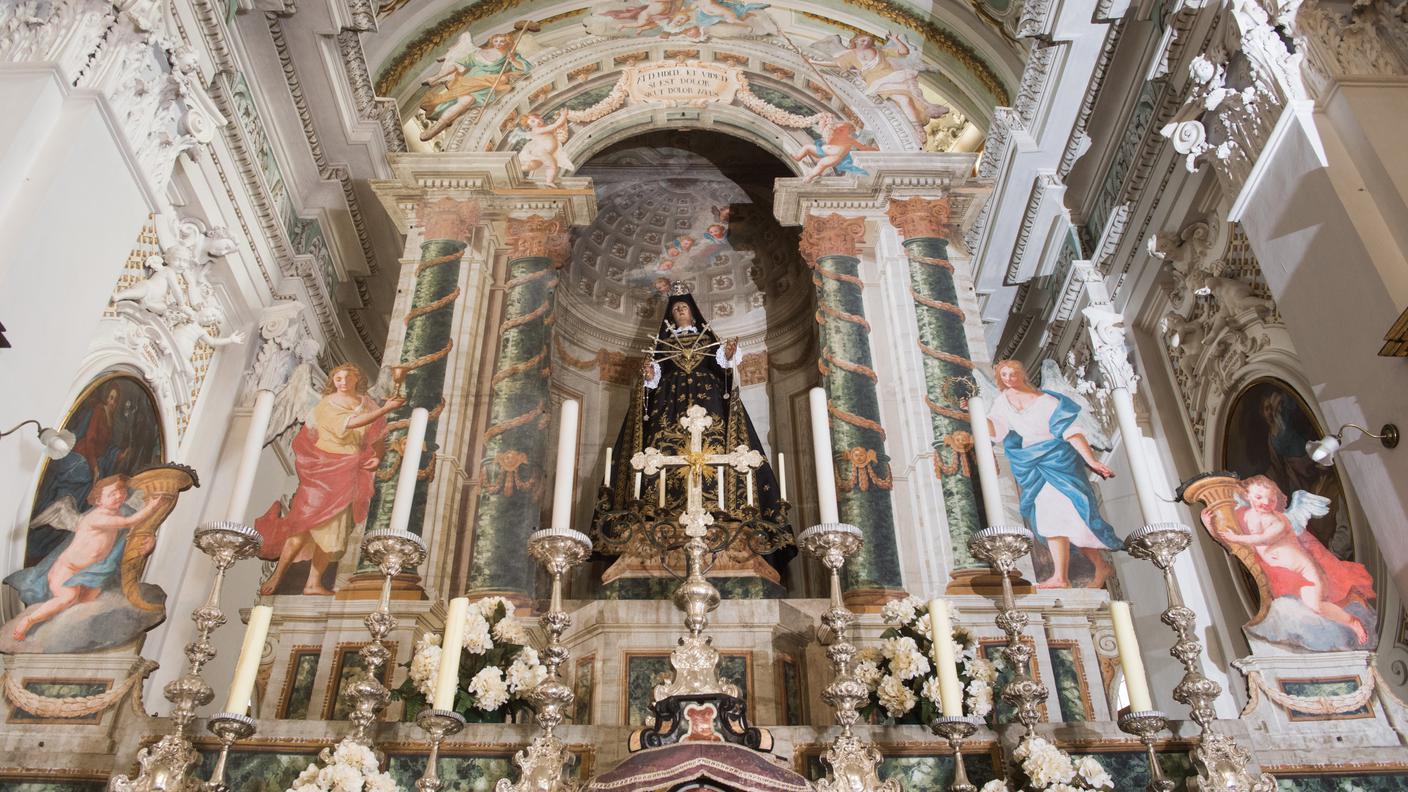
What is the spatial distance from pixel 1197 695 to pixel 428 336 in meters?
5.48

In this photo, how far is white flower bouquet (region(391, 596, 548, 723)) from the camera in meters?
4.25

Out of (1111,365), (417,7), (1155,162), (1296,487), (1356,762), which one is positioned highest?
(417,7)

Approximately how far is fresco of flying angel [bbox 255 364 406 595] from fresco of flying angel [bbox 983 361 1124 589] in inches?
159

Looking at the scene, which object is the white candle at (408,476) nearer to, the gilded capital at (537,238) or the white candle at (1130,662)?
the white candle at (1130,662)

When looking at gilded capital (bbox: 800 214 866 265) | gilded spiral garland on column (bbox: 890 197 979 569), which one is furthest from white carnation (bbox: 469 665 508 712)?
gilded capital (bbox: 800 214 866 265)

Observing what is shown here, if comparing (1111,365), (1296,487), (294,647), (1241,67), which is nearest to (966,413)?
(1111,365)

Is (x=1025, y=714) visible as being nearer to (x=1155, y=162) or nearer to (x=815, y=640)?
(x=815, y=640)

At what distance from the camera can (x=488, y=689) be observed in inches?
167

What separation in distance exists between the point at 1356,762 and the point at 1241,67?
13.4ft

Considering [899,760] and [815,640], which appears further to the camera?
[815,640]

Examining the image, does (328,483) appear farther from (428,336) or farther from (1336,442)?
(1336,442)

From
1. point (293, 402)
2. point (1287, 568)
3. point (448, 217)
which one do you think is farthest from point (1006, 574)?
point (293, 402)

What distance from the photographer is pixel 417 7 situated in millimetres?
8961

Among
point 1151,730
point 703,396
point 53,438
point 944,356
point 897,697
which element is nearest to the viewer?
point 1151,730
